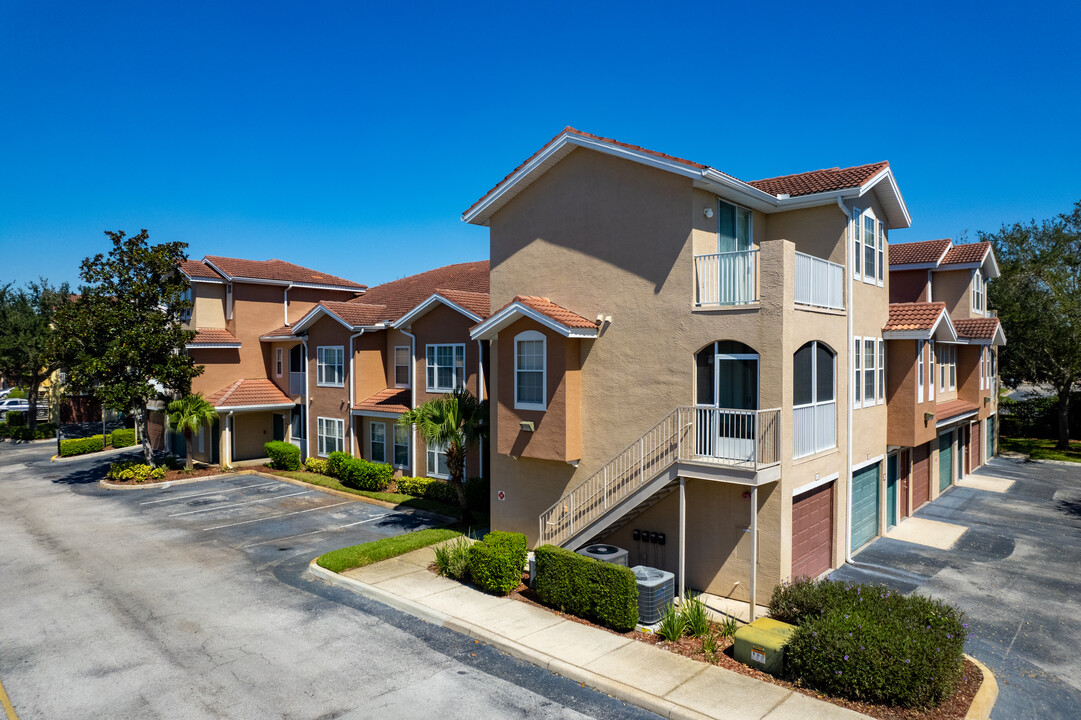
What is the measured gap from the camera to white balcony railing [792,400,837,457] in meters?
13.6

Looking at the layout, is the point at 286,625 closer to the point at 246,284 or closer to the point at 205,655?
the point at 205,655

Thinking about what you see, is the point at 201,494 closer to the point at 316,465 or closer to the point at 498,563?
the point at 316,465

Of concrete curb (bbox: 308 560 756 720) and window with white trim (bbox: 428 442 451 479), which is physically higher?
window with white trim (bbox: 428 442 451 479)

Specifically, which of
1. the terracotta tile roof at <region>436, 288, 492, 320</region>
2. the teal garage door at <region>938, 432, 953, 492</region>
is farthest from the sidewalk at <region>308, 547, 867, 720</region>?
the teal garage door at <region>938, 432, 953, 492</region>

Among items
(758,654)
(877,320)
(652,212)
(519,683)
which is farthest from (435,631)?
(877,320)

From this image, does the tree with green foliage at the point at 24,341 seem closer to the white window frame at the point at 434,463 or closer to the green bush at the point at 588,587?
the white window frame at the point at 434,463

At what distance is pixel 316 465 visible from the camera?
28531mm

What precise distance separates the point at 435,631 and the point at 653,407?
21.2 feet

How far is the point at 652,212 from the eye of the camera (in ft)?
48.7

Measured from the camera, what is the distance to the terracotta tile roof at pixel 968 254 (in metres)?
26.3

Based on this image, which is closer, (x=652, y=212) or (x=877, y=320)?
(x=652, y=212)

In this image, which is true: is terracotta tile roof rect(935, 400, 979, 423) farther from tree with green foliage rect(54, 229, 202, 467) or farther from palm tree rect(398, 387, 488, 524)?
tree with green foliage rect(54, 229, 202, 467)

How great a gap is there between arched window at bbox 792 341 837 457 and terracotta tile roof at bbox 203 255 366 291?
26.1 m

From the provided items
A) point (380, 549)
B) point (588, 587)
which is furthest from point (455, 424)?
point (588, 587)
